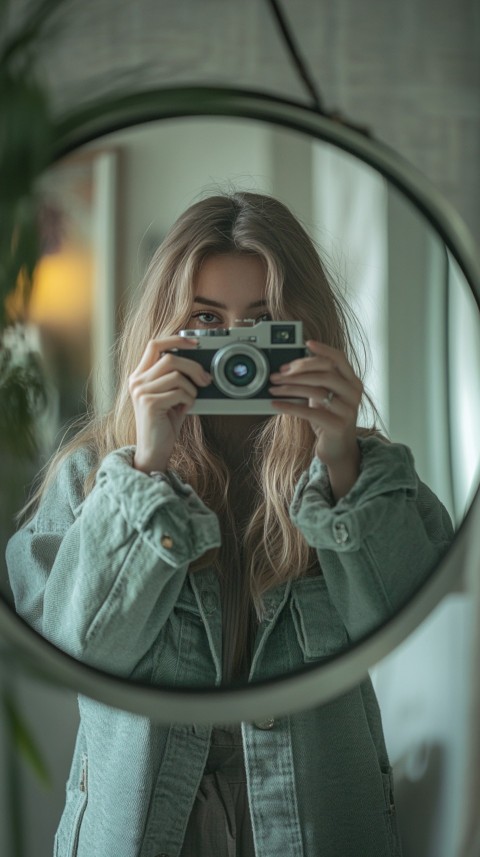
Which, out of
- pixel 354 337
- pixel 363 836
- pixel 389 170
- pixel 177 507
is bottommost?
pixel 363 836

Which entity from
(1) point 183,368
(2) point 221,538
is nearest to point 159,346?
(1) point 183,368

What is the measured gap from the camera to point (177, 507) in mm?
542

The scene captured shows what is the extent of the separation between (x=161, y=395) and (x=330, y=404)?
111mm

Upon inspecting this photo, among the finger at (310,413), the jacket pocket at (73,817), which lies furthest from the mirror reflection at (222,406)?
the jacket pocket at (73,817)

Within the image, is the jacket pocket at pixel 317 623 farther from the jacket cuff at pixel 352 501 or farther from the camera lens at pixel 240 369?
the camera lens at pixel 240 369

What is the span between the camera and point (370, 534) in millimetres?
547

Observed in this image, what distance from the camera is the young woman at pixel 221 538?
0.54 metres

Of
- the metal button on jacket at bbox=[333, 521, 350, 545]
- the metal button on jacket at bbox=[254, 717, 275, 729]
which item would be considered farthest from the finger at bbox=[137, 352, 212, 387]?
the metal button on jacket at bbox=[254, 717, 275, 729]

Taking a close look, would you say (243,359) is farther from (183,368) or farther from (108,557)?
(108,557)

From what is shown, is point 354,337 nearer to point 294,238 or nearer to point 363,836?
point 294,238

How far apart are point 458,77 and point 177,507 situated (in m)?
0.44

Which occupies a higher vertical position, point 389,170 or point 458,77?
point 458,77

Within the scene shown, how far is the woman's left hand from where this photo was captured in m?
0.53

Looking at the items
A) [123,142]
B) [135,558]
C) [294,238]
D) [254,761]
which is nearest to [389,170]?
[294,238]
